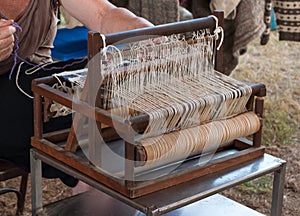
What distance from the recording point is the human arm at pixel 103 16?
1558 millimetres

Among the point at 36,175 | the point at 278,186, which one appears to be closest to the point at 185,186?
the point at 278,186

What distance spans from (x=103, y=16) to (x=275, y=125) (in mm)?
1765

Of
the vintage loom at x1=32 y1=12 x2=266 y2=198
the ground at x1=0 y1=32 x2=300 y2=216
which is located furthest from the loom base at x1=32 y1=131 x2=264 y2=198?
the ground at x1=0 y1=32 x2=300 y2=216

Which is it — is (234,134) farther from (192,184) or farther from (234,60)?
(234,60)

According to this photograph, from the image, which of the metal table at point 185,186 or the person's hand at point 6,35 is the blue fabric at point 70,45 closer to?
the person's hand at point 6,35

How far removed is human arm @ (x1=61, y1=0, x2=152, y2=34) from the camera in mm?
1558

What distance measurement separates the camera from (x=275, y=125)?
3.25m

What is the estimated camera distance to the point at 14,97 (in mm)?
1721

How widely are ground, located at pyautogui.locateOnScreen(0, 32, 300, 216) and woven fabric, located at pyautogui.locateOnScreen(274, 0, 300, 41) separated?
1.74 ft

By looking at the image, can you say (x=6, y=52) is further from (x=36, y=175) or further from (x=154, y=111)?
(x=154, y=111)

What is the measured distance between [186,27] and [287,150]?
5.98 feet

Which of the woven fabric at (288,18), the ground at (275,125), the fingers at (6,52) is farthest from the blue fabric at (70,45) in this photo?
the fingers at (6,52)

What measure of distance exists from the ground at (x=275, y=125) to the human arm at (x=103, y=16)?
92cm

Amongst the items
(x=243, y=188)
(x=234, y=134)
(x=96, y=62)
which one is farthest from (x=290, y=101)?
(x=96, y=62)
